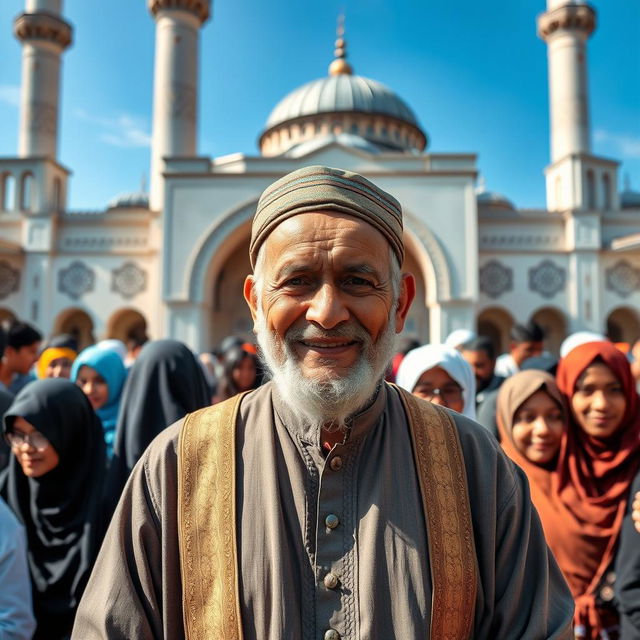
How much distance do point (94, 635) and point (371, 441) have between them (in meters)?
0.63

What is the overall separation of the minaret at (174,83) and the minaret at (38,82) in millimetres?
3037

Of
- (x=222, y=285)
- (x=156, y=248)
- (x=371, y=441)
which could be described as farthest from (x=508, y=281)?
(x=371, y=441)

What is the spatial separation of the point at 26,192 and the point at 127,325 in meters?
4.75

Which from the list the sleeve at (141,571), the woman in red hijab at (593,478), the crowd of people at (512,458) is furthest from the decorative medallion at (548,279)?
the sleeve at (141,571)

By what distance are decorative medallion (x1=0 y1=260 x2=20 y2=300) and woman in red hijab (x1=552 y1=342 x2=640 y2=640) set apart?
58.7ft

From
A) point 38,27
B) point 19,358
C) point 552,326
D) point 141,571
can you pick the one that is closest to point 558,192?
point 552,326

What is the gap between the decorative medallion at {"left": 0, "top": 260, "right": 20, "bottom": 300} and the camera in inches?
697

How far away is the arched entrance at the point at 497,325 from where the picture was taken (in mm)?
18547

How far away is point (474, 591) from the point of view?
3.91 ft

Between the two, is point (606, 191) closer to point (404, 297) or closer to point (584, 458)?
point (584, 458)

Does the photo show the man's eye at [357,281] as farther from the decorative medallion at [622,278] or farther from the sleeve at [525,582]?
the decorative medallion at [622,278]

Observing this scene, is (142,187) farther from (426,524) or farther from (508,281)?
(426,524)

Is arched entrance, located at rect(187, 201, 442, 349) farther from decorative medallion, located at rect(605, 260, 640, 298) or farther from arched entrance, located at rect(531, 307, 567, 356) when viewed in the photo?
decorative medallion, located at rect(605, 260, 640, 298)

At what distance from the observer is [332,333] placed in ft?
4.07
